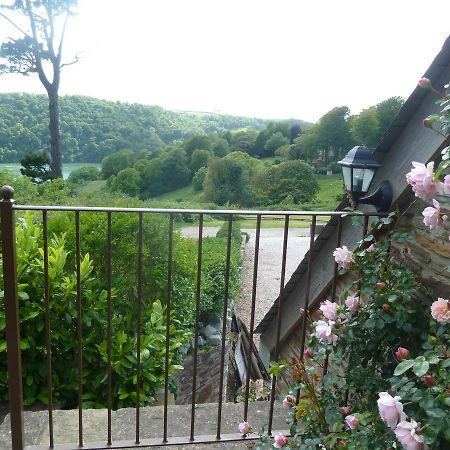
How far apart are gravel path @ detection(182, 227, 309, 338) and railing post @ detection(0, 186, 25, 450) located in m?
4.94

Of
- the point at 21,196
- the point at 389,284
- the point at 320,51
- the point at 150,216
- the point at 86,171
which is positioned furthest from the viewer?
the point at 86,171

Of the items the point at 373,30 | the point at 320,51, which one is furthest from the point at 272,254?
the point at 373,30

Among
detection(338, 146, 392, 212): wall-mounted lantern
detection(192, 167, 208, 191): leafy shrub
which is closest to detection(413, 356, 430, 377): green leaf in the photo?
detection(338, 146, 392, 212): wall-mounted lantern

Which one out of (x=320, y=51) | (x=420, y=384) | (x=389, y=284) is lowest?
(x=420, y=384)

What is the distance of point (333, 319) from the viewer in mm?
1589

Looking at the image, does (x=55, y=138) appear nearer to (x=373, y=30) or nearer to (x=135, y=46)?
(x=135, y=46)

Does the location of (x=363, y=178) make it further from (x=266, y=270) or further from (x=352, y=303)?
(x=266, y=270)

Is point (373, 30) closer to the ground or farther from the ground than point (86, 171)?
farther from the ground

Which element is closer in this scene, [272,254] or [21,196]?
[21,196]

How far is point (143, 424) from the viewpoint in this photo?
1.90 meters

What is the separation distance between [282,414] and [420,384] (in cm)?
99

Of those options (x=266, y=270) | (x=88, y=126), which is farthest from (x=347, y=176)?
(x=88, y=126)

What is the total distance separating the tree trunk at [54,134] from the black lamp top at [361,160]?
13.0m

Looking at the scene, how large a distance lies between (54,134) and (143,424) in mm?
13371
